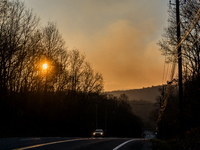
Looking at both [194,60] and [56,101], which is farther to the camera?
[56,101]

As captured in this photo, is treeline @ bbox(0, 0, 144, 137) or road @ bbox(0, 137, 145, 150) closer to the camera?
road @ bbox(0, 137, 145, 150)

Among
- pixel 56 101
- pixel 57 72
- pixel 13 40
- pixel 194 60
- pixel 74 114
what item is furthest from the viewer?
pixel 74 114

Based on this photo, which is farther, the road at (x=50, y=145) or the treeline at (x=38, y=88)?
the treeline at (x=38, y=88)

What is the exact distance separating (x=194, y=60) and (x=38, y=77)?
24.9 meters

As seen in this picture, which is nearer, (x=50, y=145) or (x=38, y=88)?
A: (x=50, y=145)

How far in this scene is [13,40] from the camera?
30.2m

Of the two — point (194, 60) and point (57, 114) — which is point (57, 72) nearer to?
point (57, 114)

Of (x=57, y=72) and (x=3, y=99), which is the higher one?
(x=57, y=72)

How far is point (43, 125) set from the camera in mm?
40500

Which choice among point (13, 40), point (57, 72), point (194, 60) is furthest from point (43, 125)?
point (194, 60)

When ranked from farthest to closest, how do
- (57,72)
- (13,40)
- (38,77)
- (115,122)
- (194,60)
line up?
(115,122), (57,72), (38,77), (194,60), (13,40)

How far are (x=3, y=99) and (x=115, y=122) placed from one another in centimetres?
6680

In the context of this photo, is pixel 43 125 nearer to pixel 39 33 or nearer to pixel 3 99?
pixel 3 99

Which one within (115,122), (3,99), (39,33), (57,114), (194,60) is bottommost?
(115,122)
